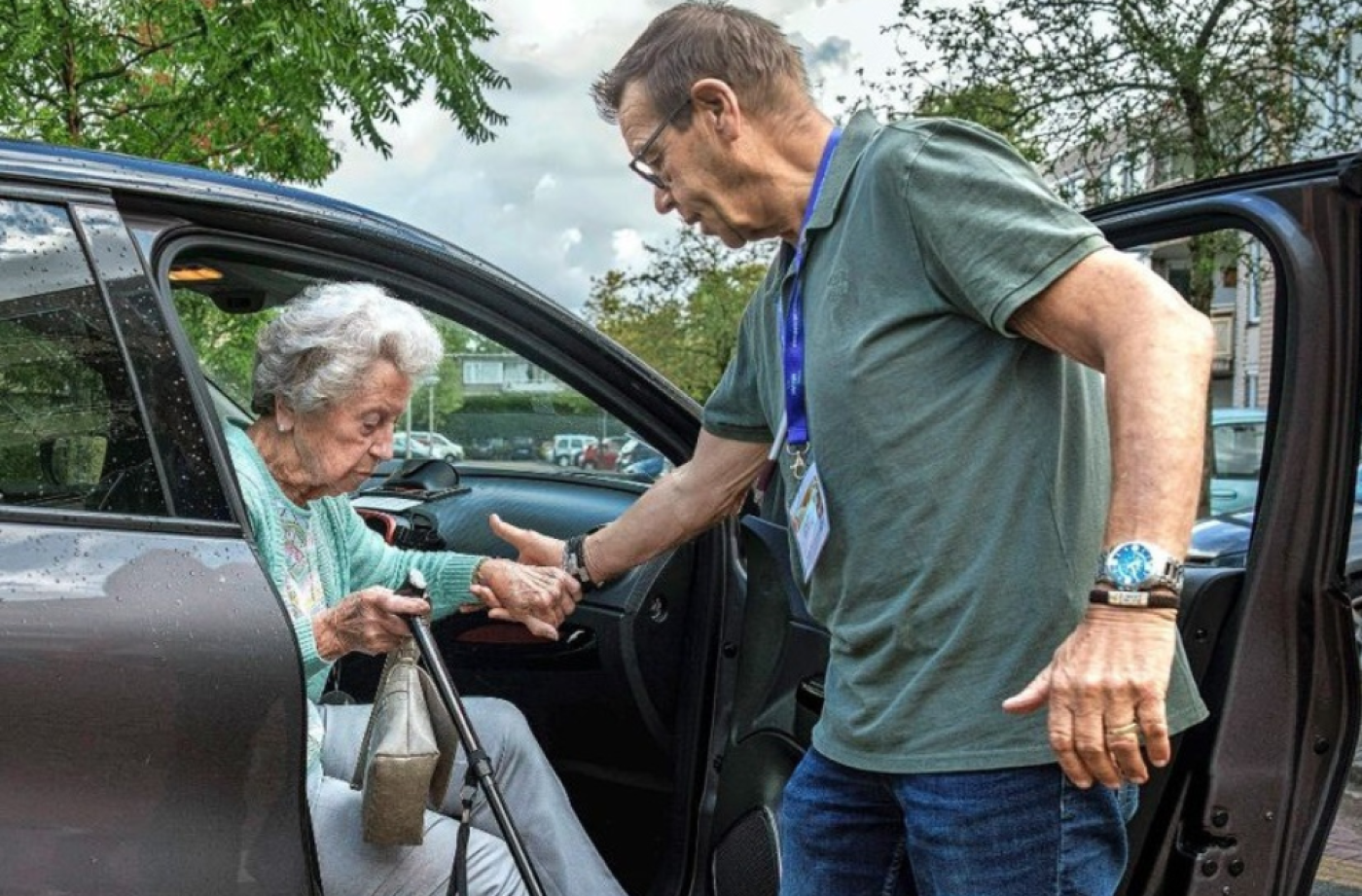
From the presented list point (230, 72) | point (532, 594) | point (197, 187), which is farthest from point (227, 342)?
point (230, 72)

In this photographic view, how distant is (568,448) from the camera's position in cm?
304

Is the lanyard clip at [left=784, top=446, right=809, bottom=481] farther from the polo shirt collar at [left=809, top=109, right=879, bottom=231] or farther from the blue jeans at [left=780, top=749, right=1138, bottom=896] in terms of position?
the blue jeans at [left=780, top=749, right=1138, bottom=896]

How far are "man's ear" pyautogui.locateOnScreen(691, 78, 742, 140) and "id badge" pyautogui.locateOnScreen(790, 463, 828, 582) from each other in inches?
18.5

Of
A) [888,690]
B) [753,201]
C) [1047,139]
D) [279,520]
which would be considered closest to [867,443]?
[888,690]

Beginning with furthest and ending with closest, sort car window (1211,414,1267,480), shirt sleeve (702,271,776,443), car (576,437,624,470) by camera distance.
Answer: car window (1211,414,1267,480), car (576,437,624,470), shirt sleeve (702,271,776,443)

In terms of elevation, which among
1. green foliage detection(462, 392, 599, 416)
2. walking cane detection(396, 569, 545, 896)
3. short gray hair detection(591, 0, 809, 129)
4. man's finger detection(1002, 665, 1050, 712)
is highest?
short gray hair detection(591, 0, 809, 129)

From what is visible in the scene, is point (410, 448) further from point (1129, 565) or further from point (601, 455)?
point (1129, 565)

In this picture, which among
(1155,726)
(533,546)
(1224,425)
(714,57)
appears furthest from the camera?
(1224,425)

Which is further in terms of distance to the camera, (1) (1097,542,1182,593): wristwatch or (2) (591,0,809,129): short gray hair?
(2) (591,0,809,129): short gray hair

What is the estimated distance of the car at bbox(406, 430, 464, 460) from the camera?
3.19m

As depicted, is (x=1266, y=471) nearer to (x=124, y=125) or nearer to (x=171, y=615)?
(x=171, y=615)

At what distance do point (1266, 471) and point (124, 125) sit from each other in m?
6.57

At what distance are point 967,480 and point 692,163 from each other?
0.62 meters

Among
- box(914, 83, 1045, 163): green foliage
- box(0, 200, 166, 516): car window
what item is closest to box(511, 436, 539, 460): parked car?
box(0, 200, 166, 516): car window
